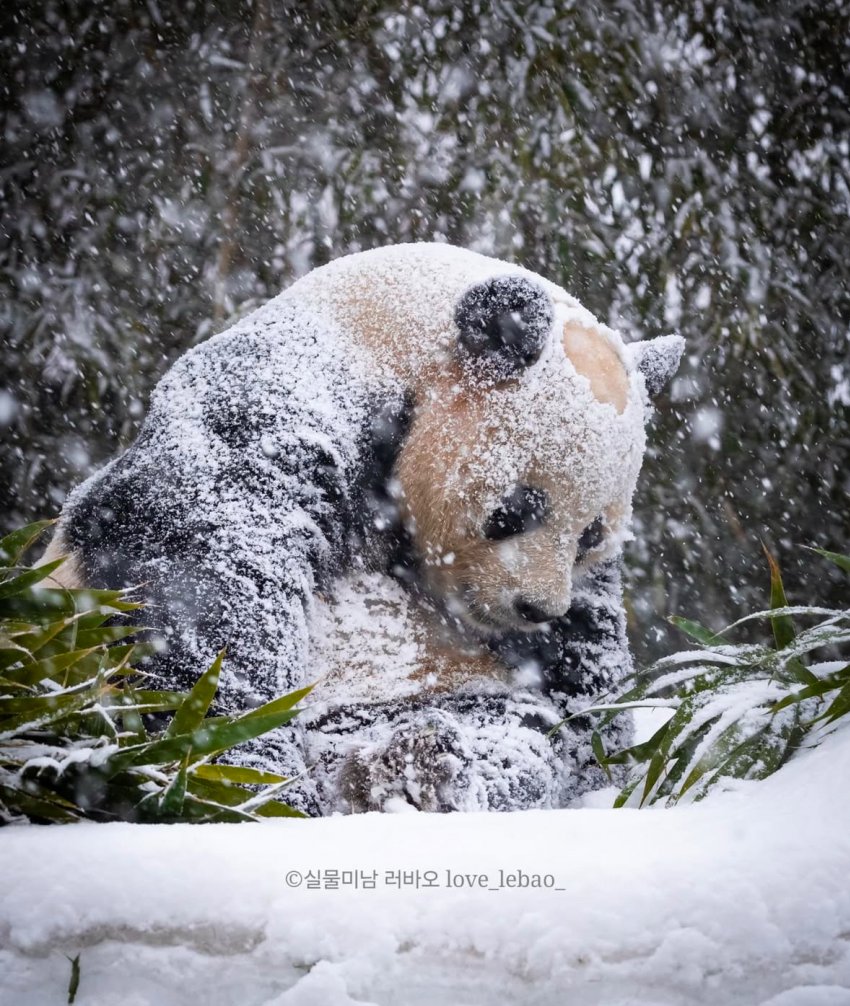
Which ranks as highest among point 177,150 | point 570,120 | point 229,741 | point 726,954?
point 726,954

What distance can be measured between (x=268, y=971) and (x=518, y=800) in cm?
69

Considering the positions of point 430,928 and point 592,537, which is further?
point 592,537

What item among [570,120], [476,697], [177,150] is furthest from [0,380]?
[476,697]

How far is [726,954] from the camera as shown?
1.63 feet

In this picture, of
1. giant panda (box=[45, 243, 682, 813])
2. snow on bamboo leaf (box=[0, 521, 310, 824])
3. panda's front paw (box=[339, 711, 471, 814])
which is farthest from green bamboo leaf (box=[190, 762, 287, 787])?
panda's front paw (box=[339, 711, 471, 814])

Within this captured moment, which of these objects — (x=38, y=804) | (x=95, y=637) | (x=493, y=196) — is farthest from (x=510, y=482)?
(x=493, y=196)

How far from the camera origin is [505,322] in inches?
47.9

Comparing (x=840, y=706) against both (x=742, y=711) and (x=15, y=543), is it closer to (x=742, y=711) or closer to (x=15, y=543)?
(x=742, y=711)

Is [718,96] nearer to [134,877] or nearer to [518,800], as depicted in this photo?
[518,800]

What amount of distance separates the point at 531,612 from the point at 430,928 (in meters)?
0.75

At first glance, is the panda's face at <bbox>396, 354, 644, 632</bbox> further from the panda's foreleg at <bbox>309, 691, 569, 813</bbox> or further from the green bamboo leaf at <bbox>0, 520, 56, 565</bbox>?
the green bamboo leaf at <bbox>0, 520, 56, 565</bbox>

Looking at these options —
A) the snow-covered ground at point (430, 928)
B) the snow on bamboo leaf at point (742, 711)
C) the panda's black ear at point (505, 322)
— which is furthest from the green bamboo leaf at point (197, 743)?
the panda's black ear at point (505, 322)

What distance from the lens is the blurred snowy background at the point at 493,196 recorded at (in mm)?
2959

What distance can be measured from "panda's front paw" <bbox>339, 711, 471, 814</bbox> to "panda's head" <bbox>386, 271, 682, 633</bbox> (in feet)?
0.65
